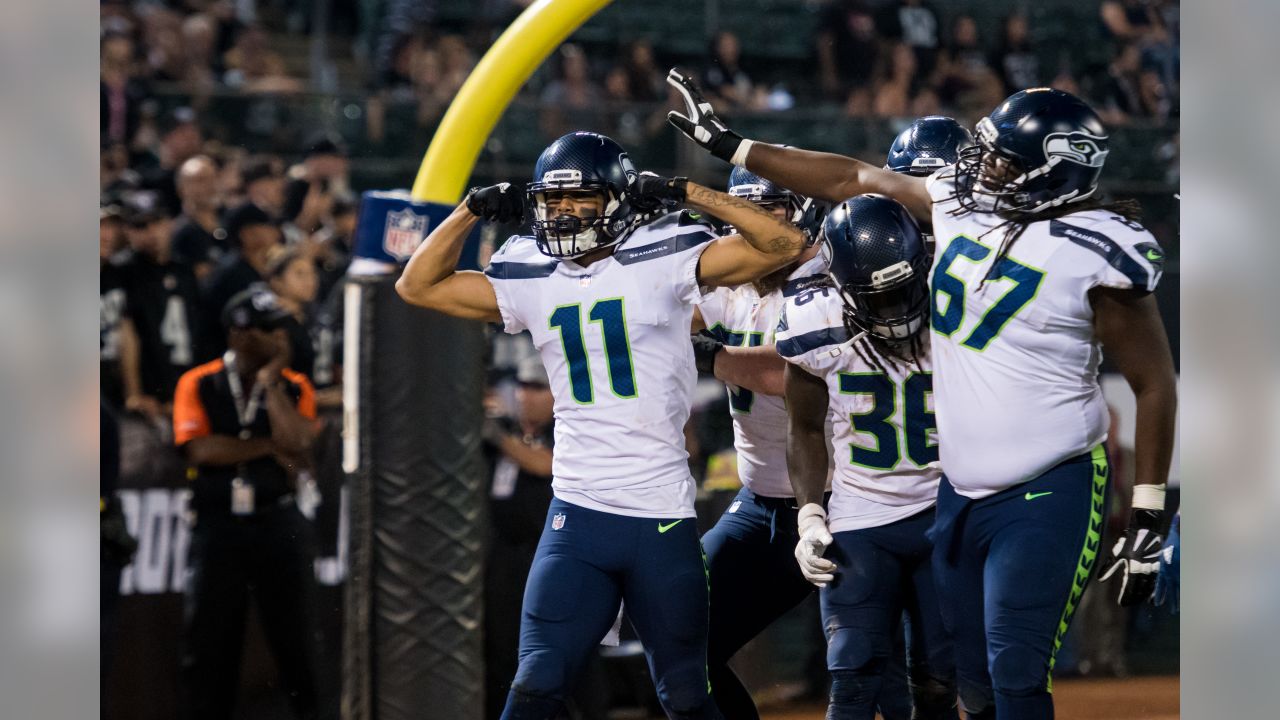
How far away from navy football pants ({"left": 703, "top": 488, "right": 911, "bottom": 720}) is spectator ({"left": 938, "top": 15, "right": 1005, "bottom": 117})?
594 cm

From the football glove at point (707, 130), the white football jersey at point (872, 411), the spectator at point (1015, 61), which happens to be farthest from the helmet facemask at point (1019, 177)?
the spectator at point (1015, 61)

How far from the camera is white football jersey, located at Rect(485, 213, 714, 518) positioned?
411 cm

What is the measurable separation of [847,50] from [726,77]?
1073 millimetres

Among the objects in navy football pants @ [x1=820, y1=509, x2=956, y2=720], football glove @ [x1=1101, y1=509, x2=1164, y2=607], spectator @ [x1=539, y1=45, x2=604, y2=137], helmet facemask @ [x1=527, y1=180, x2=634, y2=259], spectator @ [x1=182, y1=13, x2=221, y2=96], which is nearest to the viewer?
football glove @ [x1=1101, y1=509, x2=1164, y2=607]

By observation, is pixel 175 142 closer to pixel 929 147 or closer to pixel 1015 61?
pixel 929 147

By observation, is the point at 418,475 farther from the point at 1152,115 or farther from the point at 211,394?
the point at 1152,115

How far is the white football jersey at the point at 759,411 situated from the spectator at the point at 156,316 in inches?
115

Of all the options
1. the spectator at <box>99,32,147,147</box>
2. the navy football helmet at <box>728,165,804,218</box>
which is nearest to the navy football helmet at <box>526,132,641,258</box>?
the navy football helmet at <box>728,165,804,218</box>

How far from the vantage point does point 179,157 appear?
7.73m

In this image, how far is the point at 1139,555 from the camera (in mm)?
3619

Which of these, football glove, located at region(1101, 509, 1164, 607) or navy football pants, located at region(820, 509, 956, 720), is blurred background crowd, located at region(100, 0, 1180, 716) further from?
football glove, located at region(1101, 509, 1164, 607)

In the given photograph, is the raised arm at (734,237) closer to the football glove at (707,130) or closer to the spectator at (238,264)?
the football glove at (707,130)
